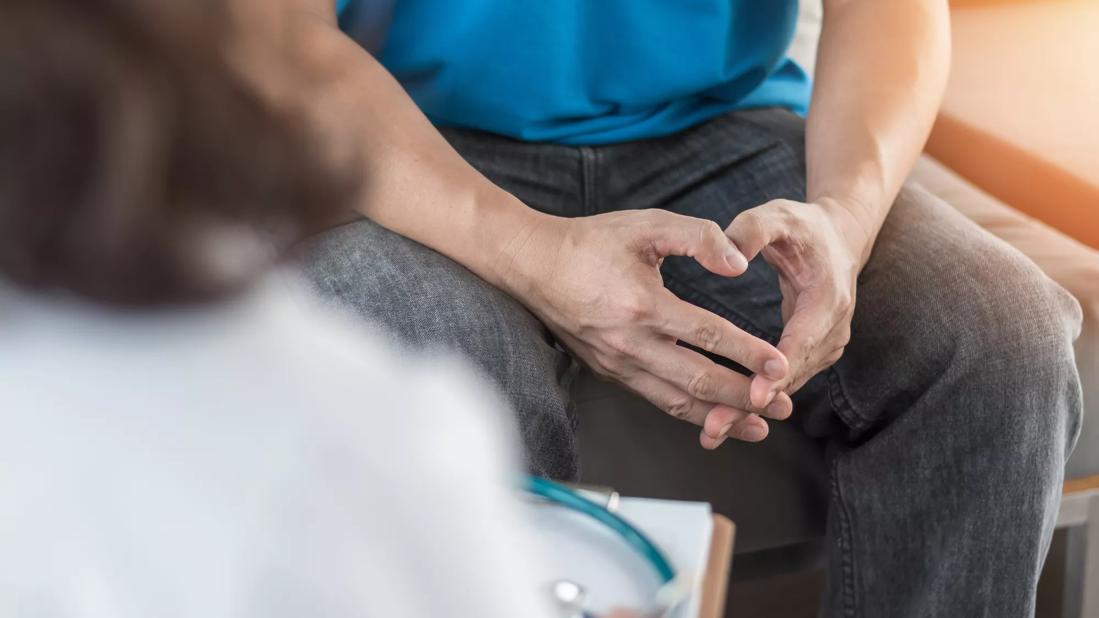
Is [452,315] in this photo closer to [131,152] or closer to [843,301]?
[843,301]

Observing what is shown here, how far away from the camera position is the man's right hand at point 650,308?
0.86 m

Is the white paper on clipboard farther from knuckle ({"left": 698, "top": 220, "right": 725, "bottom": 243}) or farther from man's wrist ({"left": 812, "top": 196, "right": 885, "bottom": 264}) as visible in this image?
man's wrist ({"left": 812, "top": 196, "right": 885, "bottom": 264})

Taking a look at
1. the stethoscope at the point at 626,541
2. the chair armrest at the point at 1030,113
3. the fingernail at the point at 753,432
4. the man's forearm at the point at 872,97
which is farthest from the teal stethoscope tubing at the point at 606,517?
the chair armrest at the point at 1030,113

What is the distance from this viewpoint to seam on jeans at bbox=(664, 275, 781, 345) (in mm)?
1004

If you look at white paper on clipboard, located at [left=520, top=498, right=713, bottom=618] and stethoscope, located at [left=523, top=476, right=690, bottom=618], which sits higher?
stethoscope, located at [left=523, top=476, right=690, bottom=618]

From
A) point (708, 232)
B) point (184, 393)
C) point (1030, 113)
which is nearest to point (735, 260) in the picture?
point (708, 232)

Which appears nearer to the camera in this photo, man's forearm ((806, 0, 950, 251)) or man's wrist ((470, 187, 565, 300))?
man's wrist ((470, 187, 565, 300))

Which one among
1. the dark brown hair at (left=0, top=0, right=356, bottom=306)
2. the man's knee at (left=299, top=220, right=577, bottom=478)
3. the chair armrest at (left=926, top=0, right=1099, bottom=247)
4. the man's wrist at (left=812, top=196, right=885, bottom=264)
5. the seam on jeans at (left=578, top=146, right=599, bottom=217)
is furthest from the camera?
the chair armrest at (left=926, top=0, right=1099, bottom=247)

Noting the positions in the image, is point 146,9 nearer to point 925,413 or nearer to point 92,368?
point 92,368

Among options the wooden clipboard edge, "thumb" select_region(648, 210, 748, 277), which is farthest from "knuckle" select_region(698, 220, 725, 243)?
the wooden clipboard edge

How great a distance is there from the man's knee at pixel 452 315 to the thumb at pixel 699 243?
0.13m

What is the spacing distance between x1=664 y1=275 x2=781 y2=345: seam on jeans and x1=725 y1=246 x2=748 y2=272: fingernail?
16 centimetres

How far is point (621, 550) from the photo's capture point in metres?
0.50

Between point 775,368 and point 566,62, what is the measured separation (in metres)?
0.38
